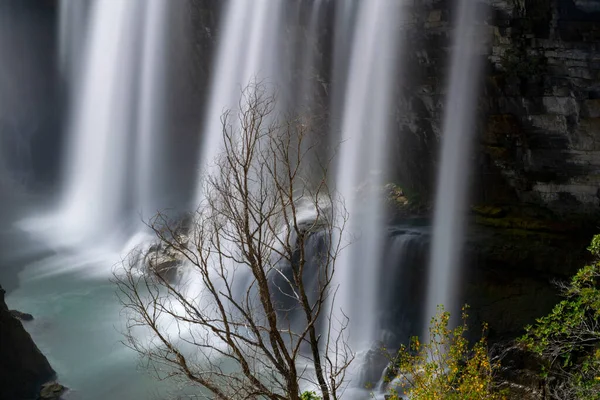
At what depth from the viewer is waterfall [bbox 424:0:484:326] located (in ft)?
40.4

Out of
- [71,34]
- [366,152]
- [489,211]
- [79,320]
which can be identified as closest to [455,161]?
[489,211]

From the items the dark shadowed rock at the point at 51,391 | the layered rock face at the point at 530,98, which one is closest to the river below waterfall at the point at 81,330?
the dark shadowed rock at the point at 51,391

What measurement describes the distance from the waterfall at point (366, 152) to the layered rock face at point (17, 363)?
6095 millimetres

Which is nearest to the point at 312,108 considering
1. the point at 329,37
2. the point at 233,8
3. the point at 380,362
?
the point at 329,37

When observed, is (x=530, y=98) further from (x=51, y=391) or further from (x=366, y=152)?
(x=51, y=391)

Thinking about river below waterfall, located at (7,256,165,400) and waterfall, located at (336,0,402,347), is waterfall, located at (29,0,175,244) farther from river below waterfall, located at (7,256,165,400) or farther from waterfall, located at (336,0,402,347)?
waterfall, located at (336,0,402,347)

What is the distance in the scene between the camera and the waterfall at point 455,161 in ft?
40.4

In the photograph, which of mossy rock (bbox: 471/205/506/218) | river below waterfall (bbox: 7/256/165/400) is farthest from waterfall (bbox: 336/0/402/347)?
river below waterfall (bbox: 7/256/165/400)

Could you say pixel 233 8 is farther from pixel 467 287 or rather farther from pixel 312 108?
pixel 467 287

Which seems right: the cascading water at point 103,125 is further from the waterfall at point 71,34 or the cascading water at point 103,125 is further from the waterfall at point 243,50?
the waterfall at point 243,50

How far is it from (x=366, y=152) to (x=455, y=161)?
2786mm

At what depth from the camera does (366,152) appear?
15922 millimetres

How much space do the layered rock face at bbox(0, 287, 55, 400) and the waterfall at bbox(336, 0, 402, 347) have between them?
6095 mm

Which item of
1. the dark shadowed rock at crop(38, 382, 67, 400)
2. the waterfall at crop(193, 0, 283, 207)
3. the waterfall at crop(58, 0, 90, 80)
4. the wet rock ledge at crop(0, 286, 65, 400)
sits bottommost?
the dark shadowed rock at crop(38, 382, 67, 400)
